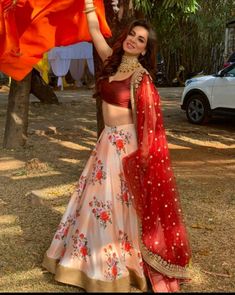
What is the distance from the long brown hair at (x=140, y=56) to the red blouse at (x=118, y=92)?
3.2 inches

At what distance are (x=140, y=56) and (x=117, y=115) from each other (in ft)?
1.29

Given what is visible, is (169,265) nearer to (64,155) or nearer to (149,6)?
(149,6)

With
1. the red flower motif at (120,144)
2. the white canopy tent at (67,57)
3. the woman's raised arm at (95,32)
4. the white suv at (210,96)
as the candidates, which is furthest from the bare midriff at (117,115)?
the white canopy tent at (67,57)

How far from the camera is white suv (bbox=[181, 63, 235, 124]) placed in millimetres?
10680

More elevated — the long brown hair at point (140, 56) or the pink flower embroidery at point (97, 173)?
the long brown hair at point (140, 56)

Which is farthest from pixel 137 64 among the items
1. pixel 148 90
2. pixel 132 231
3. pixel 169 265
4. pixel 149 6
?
pixel 149 6

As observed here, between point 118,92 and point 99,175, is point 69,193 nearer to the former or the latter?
point 99,175

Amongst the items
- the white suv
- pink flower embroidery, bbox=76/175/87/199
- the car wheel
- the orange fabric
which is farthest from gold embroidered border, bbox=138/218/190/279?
the car wheel

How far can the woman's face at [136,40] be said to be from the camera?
3.14m

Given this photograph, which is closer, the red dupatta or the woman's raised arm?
the red dupatta

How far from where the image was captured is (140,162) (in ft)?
10.4

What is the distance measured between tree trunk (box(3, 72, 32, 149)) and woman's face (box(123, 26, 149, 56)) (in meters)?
4.59

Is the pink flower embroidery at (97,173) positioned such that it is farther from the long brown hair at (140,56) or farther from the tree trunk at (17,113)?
the tree trunk at (17,113)

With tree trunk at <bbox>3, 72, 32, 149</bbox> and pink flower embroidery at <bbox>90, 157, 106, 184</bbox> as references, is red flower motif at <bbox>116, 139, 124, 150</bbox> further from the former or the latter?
tree trunk at <bbox>3, 72, 32, 149</bbox>
